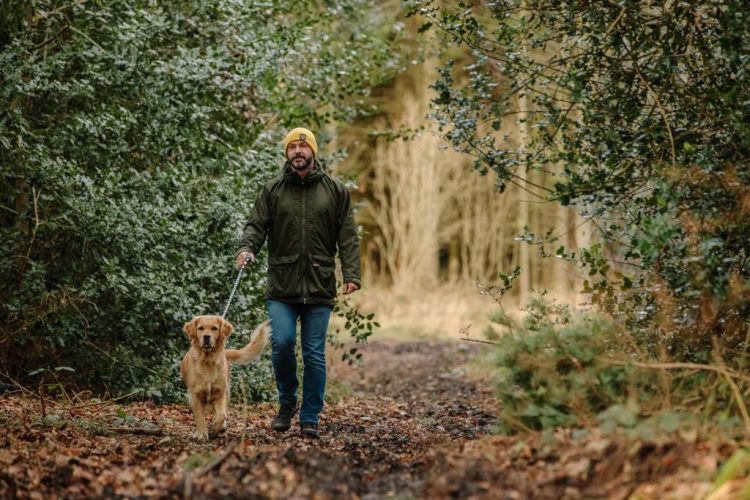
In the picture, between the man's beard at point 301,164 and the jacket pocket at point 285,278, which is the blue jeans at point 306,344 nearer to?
the jacket pocket at point 285,278

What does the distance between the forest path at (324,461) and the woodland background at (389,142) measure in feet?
0.97

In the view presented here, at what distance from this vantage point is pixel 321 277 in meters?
6.96

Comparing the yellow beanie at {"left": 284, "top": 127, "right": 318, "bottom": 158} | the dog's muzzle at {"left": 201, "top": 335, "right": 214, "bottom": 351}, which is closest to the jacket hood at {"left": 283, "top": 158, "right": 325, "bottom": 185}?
the yellow beanie at {"left": 284, "top": 127, "right": 318, "bottom": 158}

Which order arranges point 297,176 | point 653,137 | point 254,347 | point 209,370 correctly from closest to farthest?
1. point 653,137
2. point 209,370
3. point 297,176
4. point 254,347

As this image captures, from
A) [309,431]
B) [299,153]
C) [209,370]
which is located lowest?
[309,431]

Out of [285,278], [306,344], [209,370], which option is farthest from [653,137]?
[209,370]

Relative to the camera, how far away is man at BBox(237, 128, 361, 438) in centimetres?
693

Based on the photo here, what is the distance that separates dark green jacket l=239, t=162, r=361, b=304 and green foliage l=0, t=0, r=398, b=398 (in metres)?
1.32

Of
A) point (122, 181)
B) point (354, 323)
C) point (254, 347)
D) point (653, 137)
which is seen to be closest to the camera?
point (653, 137)

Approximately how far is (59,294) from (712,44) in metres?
5.74

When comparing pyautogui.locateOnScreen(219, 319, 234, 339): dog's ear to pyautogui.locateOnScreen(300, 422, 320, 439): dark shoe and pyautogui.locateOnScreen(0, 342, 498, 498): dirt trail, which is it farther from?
pyautogui.locateOnScreen(300, 422, 320, 439): dark shoe

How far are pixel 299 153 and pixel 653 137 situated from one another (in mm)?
2588

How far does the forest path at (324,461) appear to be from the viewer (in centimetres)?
425

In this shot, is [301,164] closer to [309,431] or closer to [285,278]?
A: [285,278]
